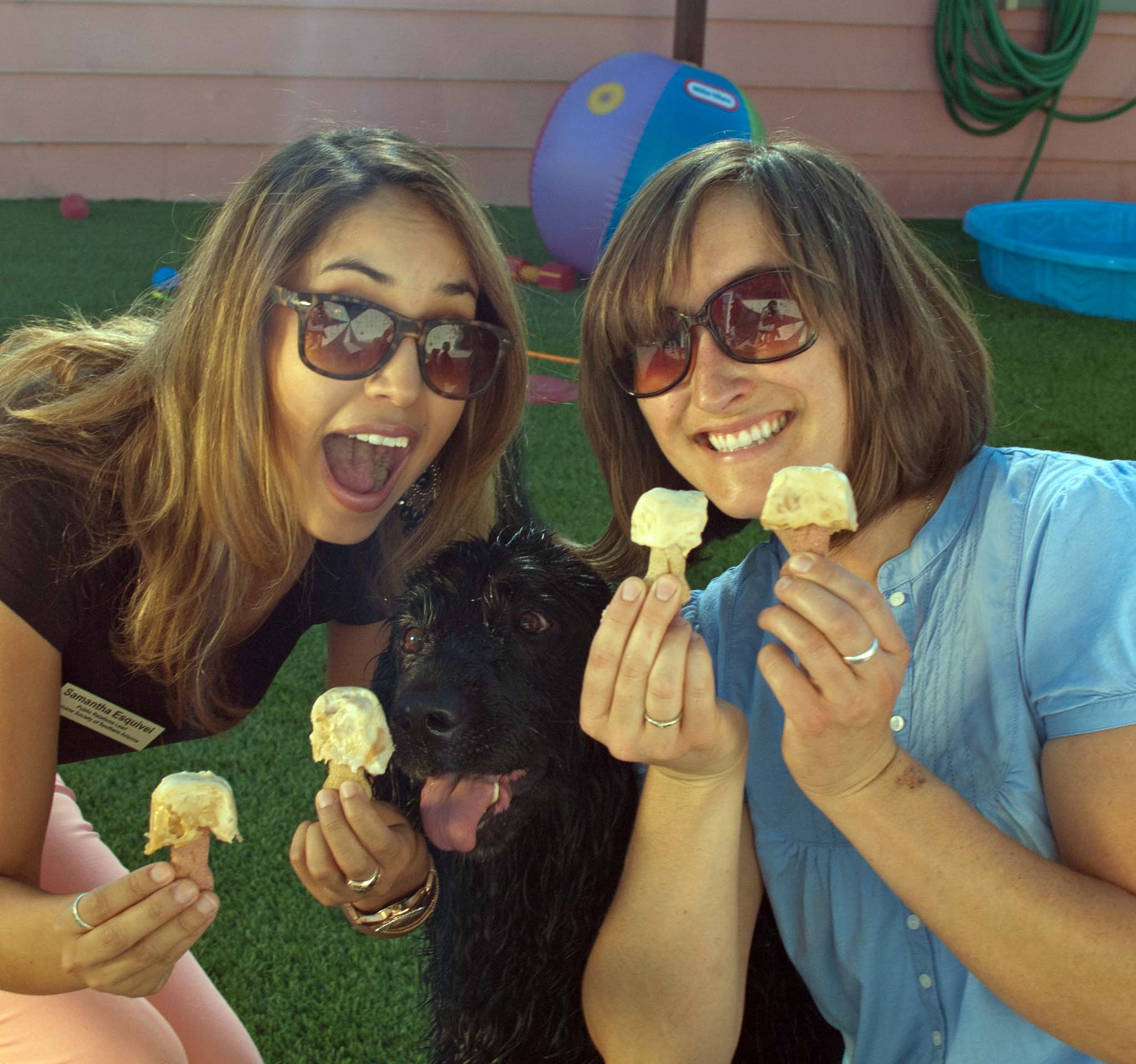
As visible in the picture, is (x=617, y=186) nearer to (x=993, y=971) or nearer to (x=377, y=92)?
(x=377, y=92)

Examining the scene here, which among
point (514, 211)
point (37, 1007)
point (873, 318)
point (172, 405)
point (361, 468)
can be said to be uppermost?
point (873, 318)

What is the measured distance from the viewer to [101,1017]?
5.72 ft

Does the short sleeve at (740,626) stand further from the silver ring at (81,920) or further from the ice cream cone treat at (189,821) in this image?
the silver ring at (81,920)

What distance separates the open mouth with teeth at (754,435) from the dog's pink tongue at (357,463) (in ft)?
1.99

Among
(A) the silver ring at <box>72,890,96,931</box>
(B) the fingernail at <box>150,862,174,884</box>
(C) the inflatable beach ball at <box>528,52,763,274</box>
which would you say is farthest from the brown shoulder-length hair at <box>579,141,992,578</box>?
(C) the inflatable beach ball at <box>528,52,763,274</box>

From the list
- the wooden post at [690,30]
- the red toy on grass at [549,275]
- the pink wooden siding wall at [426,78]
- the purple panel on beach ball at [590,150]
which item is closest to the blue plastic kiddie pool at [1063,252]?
the pink wooden siding wall at [426,78]

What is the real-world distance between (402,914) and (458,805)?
170 millimetres

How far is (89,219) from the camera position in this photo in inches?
287

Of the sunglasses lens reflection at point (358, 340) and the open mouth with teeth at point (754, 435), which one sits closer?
the open mouth with teeth at point (754, 435)

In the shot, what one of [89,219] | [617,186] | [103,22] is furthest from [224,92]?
[617,186]

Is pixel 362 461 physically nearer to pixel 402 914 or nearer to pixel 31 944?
pixel 402 914

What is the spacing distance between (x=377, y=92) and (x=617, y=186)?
9.51 ft

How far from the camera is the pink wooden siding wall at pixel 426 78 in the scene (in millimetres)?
7691

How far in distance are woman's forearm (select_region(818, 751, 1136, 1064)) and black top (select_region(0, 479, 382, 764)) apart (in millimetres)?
1089
